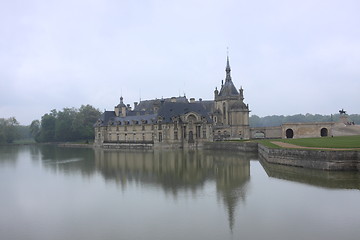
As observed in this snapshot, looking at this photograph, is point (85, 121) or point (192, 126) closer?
point (192, 126)

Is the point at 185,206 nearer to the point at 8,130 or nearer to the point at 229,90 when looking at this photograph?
the point at 229,90

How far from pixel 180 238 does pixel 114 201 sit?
722cm

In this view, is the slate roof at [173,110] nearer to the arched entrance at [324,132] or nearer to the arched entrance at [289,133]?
the arched entrance at [289,133]

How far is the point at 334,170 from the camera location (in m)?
26.0

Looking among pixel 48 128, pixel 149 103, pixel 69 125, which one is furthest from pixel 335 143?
pixel 48 128

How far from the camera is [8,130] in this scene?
101m

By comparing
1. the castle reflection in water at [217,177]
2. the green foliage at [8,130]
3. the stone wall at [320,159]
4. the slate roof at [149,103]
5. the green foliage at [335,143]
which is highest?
the slate roof at [149,103]

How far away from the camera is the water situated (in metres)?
13.9

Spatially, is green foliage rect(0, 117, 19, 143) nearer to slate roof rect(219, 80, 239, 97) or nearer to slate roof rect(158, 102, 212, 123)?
slate roof rect(158, 102, 212, 123)

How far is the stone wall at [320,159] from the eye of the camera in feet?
84.8

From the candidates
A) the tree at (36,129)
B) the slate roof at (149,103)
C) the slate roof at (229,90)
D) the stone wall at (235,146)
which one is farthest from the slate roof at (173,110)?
the tree at (36,129)

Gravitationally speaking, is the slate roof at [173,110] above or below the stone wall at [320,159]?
above

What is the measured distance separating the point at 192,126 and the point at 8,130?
6338cm

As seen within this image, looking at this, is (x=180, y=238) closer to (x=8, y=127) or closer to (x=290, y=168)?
(x=290, y=168)
